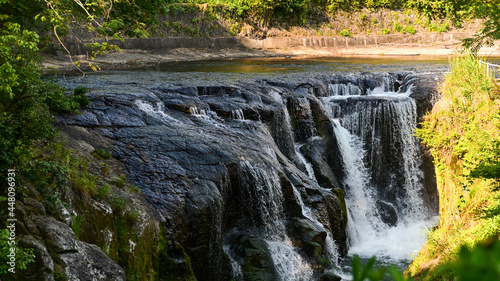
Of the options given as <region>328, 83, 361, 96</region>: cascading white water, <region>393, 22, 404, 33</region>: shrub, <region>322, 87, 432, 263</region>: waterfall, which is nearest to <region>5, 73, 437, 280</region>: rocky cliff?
<region>322, 87, 432, 263</region>: waterfall

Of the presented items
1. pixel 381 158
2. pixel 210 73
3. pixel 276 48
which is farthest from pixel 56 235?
pixel 276 48

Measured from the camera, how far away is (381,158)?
16188mm

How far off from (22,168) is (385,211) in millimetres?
11416

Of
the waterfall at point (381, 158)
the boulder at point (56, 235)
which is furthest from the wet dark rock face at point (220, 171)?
the boulder at point (56, 235)

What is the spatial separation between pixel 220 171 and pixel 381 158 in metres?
8.50

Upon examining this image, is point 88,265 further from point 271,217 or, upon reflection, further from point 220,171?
A: point 271,217

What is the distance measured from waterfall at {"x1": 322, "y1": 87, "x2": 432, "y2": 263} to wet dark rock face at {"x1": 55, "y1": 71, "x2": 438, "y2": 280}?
0.78 meters

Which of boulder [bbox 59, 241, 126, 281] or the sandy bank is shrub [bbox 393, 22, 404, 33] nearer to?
the sandy bank

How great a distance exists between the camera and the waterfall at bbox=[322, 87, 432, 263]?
14938 millimetres

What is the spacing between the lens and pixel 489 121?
1139 cm

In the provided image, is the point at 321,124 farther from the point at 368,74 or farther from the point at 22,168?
the point at 22,168

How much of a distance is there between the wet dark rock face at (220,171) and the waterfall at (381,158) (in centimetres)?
78

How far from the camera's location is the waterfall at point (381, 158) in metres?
14.9

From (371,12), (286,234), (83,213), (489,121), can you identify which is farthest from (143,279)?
(371,12)
